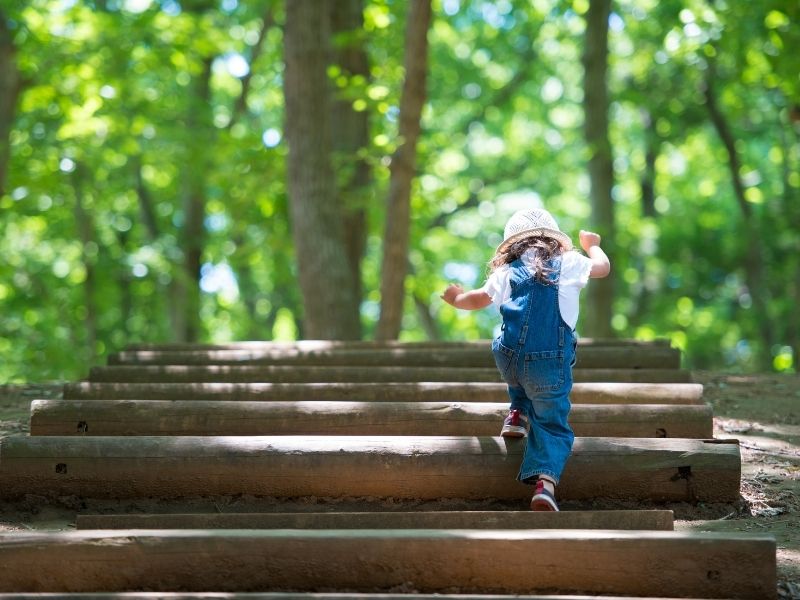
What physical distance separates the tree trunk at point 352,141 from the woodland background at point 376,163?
4 centimetres

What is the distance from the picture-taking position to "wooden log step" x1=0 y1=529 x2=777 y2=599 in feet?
10.6

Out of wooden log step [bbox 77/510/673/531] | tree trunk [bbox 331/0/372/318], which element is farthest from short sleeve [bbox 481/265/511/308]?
tree trunk [bbox 331/0/372/318]

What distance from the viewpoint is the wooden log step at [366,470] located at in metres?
4.09

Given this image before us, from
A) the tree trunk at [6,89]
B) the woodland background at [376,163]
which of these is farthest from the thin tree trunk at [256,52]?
the tree trunk at [6,89]

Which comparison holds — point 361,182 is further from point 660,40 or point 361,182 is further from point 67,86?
point 660,40

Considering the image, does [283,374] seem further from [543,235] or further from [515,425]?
[543,235]

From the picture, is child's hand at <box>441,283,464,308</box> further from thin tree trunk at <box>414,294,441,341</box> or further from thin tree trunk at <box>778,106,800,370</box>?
thin tree trunk at <box>414,294,441,341</box>

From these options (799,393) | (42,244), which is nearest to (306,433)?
(799,393)

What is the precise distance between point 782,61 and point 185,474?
32.2 ft

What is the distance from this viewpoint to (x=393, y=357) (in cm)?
626

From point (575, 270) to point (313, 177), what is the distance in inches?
254

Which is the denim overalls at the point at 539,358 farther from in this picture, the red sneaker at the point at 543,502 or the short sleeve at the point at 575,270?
the red sneaker at the point at 543,502

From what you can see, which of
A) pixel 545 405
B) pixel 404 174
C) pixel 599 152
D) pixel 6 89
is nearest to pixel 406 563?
pixel 545 405

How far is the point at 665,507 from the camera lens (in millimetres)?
4121
